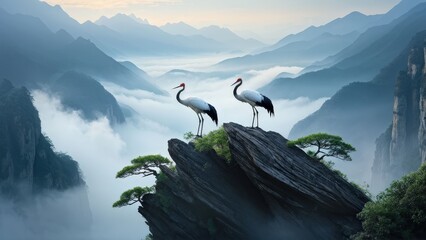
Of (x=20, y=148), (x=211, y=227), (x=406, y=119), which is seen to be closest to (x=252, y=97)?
(x=211, y=227)

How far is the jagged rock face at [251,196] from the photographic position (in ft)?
90.6

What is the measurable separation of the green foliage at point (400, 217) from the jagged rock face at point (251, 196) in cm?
248

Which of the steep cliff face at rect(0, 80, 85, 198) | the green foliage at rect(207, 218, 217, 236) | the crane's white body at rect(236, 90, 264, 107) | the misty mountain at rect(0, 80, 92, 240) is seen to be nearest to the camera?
the crane's white body at rect(236, 90, 264, 107)

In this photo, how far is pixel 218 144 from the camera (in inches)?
1240

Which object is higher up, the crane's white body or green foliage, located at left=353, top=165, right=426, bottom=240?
the crane's white body

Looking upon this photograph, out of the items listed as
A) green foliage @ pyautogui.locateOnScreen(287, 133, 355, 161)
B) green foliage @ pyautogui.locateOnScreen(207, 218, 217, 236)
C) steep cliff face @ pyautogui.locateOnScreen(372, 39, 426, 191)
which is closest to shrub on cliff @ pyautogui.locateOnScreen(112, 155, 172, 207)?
green foliage @ pyautogui.locateOnScreen(207, 218, 217, 236)

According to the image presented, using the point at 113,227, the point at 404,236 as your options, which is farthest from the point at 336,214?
the point at 113,227

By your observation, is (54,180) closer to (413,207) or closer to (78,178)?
(78,178)

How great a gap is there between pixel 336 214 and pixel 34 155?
12622cm

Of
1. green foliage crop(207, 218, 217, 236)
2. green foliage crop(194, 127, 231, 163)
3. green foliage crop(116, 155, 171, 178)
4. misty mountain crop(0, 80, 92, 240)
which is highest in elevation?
misty mountain crop(0, 80, 92, 240)

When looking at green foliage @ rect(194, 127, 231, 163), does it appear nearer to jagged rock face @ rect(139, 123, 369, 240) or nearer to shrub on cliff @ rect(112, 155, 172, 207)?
jagged rock face @ rect(139, 123, 369, 240)

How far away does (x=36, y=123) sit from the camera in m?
138

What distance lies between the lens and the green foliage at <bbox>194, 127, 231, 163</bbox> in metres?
31.2

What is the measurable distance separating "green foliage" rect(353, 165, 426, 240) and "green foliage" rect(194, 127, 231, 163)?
9656mm
